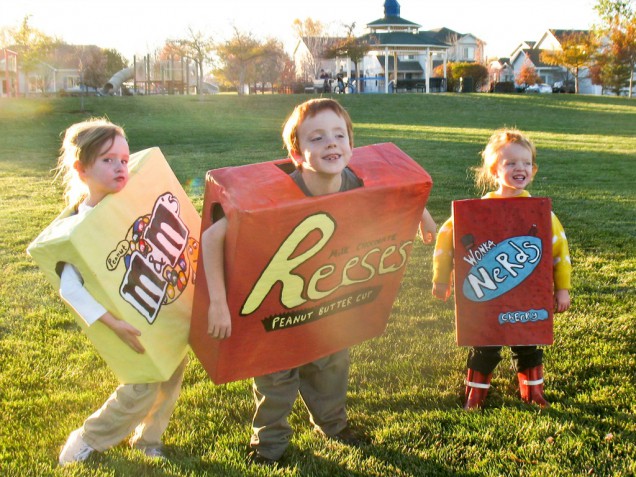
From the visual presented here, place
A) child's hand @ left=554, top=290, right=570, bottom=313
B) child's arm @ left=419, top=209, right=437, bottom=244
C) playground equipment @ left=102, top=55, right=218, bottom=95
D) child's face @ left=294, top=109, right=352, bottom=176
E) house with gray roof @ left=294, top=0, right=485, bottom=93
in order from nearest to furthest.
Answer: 1. child's face @ left=294, top=109, right=352, bottom=176
2. child's arm @ left=419, top=209, right=437, bottom=244
3. child's hand @ left=554, top=290, right=570, bottom=313
4. playground equipment @ left=102, top=55, right=218, bottom=95
5. house with gray roof @ left=294, top=0, right=485, bottom=93

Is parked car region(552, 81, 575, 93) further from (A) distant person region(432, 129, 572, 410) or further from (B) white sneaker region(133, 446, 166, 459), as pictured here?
(B) white sneaker region(133, 446, 166, 459)

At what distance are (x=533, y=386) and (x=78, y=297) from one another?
92.4 inches

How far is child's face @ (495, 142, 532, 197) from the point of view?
360cm

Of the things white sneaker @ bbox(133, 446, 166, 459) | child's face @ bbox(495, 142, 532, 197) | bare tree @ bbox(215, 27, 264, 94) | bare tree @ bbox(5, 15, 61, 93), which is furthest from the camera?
bare tree @ bbox(215, 27, 264, 94)

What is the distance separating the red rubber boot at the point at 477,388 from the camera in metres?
3.67

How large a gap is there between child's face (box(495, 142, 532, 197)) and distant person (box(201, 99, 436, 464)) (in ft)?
1.70

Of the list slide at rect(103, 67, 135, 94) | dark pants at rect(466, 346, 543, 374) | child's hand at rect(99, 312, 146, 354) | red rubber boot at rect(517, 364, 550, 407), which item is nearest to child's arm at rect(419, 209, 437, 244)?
dark pants at rect(466, 346, 543, 374)

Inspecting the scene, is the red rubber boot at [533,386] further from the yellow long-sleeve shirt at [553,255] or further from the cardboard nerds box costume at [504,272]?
the yellow long-sleeve shirt at [553,255]

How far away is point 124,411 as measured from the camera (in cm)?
312

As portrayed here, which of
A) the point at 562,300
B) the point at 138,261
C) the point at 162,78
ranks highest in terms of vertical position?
the point at 162,78

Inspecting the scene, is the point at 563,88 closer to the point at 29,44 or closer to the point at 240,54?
the point at 240,54

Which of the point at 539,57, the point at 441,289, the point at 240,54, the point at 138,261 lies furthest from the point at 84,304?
the point at 539,57

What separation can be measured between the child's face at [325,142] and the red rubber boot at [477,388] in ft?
4.71

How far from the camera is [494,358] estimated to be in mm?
3689
